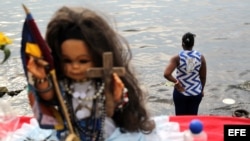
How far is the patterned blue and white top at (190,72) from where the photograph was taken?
480 cm

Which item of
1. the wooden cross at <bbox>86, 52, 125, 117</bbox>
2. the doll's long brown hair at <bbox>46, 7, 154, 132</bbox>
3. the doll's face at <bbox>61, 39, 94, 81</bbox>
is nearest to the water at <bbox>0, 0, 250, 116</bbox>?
the doll's long brown hair at <bbox>46, 7, 154, 132</bbox>

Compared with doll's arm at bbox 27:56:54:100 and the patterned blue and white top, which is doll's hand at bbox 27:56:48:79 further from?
the patterned blue and white top

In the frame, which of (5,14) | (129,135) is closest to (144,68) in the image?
(129,135)

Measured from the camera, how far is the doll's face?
7.64 ft

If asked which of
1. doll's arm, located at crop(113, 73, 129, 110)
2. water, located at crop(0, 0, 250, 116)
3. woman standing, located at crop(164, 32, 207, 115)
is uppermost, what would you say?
doll's arm, located at crop(113, 73, 129, 110)

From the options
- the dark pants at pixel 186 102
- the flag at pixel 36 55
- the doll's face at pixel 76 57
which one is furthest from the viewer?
the dark pants at pixel 186 102

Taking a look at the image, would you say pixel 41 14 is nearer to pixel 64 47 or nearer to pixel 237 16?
pixel 237 16

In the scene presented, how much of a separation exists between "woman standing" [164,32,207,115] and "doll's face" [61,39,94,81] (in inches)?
103

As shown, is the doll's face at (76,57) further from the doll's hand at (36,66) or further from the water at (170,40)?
the water at (170,40)

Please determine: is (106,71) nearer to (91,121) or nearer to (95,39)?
(95,39)

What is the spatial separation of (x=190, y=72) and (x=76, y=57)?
9.24 ft

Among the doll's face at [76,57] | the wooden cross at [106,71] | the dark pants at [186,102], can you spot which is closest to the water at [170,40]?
the doll's face at [76,57]

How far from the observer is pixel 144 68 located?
8828 mm

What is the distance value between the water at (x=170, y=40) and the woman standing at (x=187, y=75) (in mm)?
707
